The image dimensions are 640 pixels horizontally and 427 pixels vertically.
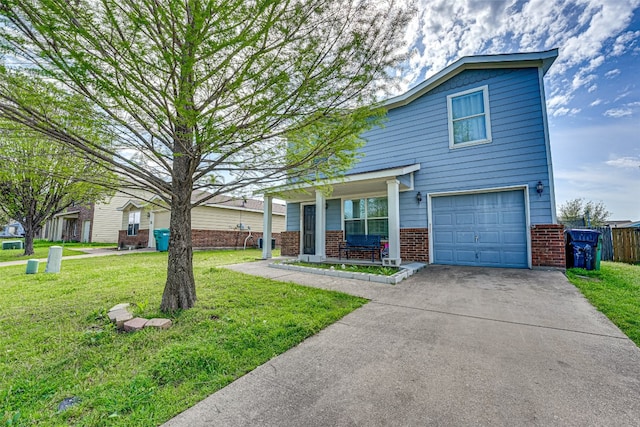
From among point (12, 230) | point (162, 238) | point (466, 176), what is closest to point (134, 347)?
point (466, 176)

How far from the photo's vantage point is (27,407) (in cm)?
183

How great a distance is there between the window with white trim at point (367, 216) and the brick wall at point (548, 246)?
396 centimetres

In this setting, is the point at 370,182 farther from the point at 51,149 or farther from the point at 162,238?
the point at 162,238

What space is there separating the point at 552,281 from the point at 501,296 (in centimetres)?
193

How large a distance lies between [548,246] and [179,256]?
848cm

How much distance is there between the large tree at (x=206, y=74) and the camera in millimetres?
2221

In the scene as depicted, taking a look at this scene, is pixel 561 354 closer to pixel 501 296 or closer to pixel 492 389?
pixel 492 389

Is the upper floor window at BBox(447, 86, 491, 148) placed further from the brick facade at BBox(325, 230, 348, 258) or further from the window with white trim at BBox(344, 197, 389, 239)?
the brick facade at BBox(325, 230, 348, 258)

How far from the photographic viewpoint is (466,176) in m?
7.68

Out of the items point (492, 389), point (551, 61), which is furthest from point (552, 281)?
point (551, 61)

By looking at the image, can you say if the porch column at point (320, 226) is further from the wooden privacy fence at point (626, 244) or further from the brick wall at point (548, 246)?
the wooden privacy fence at point (626, 244)

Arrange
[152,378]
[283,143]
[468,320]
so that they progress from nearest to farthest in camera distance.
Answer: [152,378] < [468,320] < [283,143]

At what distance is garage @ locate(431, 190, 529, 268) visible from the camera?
22.9ft

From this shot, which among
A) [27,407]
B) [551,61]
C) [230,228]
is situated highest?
[551,61]
